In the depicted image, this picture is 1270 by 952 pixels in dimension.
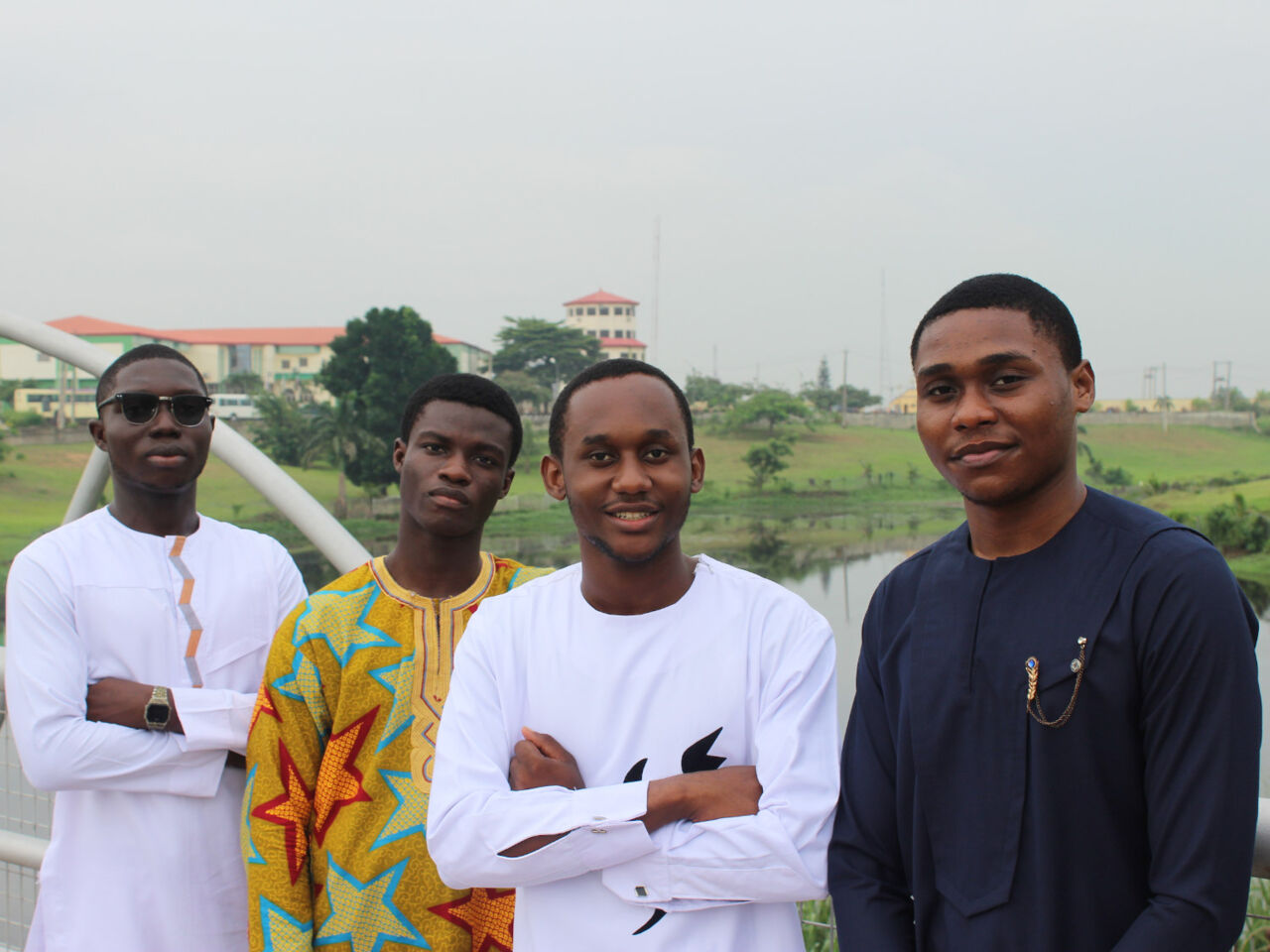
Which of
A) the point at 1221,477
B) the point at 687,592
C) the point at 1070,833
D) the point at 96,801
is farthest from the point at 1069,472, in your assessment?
the point at 1221,477

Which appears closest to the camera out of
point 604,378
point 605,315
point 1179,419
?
point 604,378

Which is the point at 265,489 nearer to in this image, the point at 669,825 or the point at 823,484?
the point at 669,825

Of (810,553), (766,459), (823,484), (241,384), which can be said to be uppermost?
(241,384)

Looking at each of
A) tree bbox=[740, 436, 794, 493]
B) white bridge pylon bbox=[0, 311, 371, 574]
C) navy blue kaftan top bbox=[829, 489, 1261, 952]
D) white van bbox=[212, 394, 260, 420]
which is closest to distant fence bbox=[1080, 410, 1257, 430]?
tree bbox=[740, 436, 794, 493]

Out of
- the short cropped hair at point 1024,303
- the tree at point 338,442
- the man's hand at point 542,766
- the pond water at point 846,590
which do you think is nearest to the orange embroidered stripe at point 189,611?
the man's hand at point 542,766

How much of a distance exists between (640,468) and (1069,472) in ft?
2.38

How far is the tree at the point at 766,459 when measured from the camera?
5094 centimetres

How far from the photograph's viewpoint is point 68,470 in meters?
46.3

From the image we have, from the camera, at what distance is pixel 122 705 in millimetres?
2434

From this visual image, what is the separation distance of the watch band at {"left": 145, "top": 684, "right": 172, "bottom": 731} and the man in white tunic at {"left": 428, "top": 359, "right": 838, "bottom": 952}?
0.86 metres

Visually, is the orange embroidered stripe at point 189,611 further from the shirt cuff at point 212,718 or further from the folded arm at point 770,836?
the folded arm at point 770,836

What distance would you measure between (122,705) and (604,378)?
4.47 feet

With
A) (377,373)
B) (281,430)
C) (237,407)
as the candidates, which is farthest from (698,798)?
(237,407)

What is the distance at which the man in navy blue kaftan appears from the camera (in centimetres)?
143
